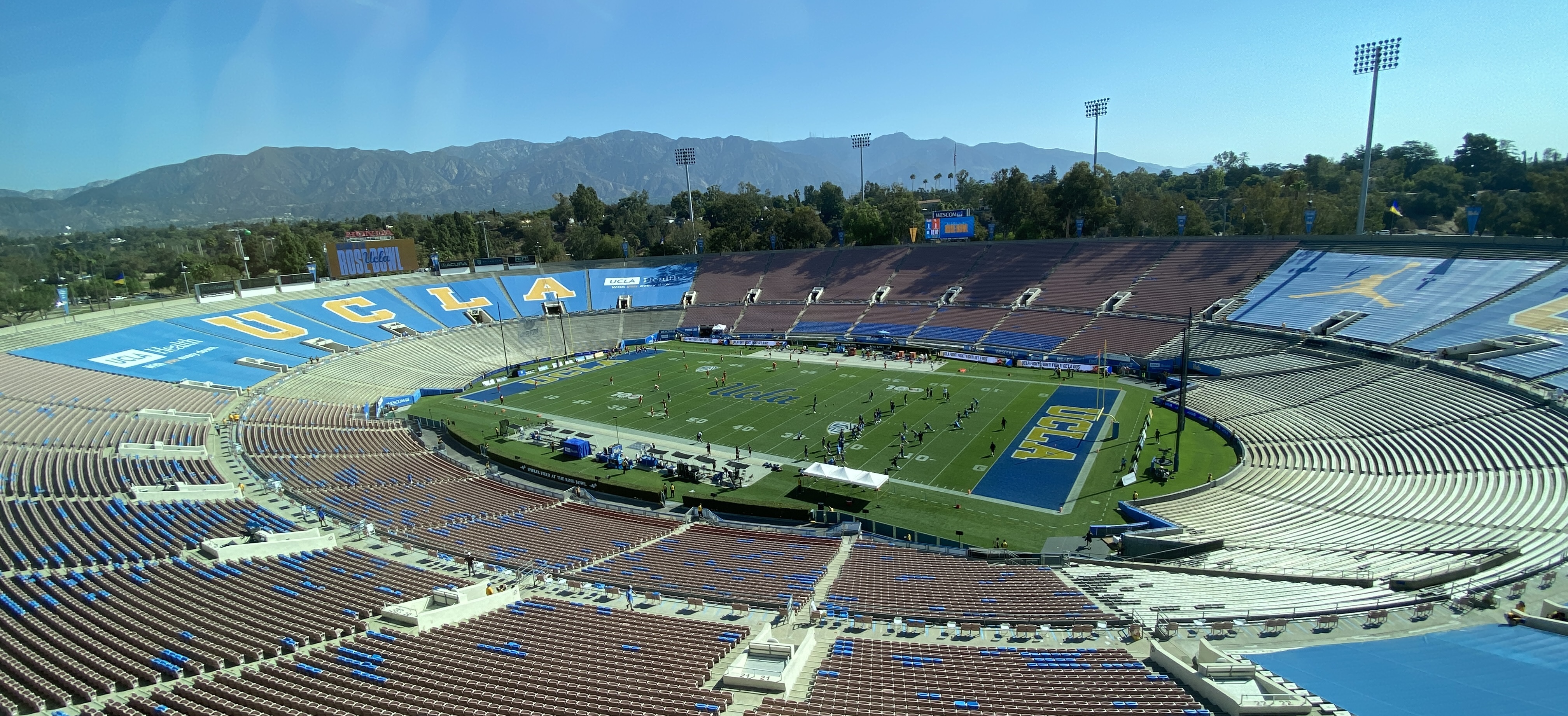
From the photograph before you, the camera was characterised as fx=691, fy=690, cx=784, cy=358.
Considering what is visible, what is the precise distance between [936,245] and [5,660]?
6563 cm

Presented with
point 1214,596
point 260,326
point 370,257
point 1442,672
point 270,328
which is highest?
point 370,257

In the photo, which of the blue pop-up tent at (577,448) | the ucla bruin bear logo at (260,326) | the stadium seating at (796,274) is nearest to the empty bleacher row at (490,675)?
the blue pop-up tent at (577,448)

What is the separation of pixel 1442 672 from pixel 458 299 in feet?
223

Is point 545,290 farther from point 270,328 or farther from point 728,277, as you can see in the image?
point 270,328

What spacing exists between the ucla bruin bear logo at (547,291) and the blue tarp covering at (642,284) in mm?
2660

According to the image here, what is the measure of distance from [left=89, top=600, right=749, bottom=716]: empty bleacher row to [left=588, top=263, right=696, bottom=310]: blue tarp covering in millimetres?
54690

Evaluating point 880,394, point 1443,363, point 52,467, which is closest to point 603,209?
point 880,394

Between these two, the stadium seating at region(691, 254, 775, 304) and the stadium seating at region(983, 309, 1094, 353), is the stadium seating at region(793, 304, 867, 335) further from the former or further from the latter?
the stadium seating at region(983, 309, 1094, 353)

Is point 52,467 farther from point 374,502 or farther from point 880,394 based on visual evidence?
point 880,394

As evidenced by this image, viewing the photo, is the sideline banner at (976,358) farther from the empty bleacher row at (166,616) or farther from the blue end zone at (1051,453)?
the empty bleacher row at (166,616)

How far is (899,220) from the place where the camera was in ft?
261

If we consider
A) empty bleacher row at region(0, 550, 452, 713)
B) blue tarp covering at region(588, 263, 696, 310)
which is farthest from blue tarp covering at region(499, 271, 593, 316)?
empty bleacher row at region(0, 550, 452, 713)

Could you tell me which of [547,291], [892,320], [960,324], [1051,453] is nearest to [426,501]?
[1051,453]

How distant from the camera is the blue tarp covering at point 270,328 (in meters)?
49.0
